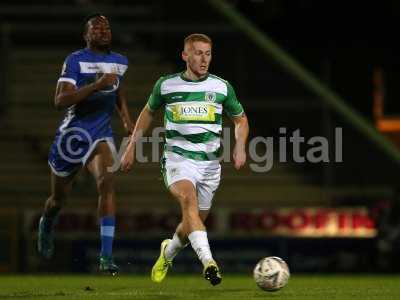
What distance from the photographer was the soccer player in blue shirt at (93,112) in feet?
33.9

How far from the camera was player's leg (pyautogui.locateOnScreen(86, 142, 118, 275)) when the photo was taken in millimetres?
10204

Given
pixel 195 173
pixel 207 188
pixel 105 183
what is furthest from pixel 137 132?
pixel 105 183

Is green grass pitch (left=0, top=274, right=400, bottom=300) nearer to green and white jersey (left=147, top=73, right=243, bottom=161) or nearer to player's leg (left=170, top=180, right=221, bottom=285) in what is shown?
player's leg (left=170, top=180, right=221, bottom=285)

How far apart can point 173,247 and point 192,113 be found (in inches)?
49.3

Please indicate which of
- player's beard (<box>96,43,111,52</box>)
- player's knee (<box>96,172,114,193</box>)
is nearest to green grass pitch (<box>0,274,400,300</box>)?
player's knee (<box>96,172,114,193</box>)

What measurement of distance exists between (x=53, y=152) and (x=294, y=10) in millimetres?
10380

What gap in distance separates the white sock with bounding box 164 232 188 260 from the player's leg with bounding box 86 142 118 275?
1.55ft

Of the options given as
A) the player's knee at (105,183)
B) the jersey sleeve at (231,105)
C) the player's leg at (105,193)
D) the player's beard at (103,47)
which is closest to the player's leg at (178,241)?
the player's leg at (105,193)

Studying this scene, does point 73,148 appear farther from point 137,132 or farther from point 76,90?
point 137,132

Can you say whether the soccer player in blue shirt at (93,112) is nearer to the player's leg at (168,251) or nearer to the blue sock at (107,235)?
the blue sock at (107,235)

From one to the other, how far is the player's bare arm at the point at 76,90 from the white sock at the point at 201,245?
5.94ft

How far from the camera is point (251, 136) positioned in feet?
58.5

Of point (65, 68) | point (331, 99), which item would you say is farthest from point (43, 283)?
point (331, 99)

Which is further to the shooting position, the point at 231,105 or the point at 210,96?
the point at 231,105
